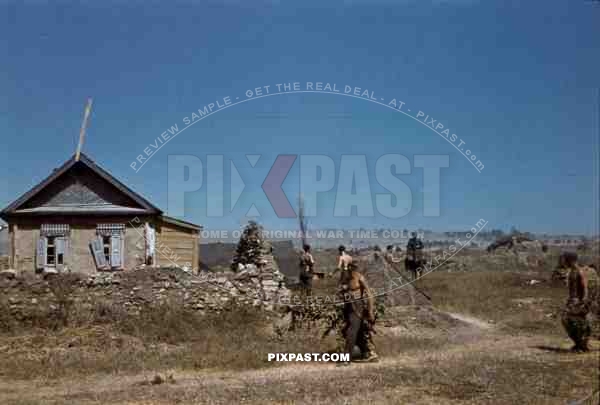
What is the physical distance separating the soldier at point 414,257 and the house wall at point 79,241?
7843mm

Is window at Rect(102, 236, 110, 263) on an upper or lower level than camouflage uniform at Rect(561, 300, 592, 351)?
upper

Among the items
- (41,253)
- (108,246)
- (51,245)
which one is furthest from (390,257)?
(41,253)

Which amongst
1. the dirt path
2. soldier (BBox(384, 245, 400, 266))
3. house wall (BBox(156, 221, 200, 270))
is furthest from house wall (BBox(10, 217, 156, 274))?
the dirt path

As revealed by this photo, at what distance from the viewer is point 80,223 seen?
53.1ft

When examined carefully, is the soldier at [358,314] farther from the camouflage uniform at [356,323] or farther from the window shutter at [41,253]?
the window shutter at [41,253]

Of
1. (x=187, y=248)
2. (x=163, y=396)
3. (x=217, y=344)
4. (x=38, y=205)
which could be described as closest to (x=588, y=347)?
(x=217, y=344)

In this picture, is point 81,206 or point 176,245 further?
point 176,245

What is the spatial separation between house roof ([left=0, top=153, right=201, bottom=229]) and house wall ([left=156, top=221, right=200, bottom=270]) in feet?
4.09

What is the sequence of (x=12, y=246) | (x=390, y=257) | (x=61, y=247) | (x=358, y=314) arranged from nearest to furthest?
(x=358, y=314) < (x=61, y=247) < (x=12, y=246) < (x=390, y=257)

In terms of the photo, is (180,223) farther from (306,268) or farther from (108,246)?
(306,268)

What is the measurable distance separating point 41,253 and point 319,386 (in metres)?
11.6

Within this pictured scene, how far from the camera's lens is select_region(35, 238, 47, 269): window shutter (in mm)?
16047

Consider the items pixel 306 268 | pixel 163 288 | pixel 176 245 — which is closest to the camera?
pixel 163 288

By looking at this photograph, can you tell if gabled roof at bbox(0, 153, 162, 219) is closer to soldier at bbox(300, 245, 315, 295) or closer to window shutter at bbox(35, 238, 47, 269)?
window shutter at bbox(35, 238, 47, 269)
